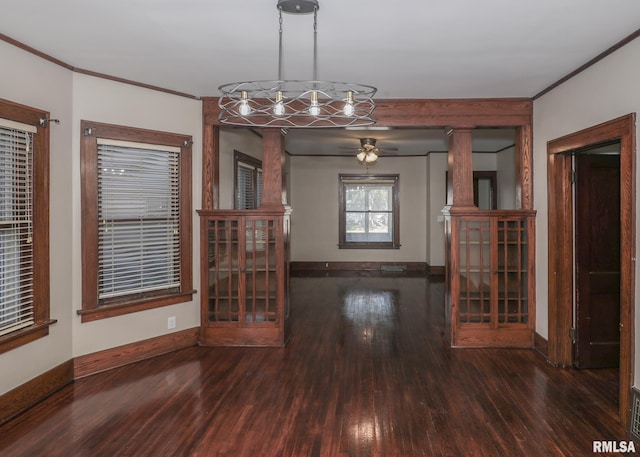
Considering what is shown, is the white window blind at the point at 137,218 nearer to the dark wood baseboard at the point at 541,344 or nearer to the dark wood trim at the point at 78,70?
the dark wood trim at the point at 78,70

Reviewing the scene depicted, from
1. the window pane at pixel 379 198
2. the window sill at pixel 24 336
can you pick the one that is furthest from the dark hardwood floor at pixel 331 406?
the window pane at pixel 379 198

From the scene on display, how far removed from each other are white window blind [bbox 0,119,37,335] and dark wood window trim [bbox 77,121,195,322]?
1.68 ft

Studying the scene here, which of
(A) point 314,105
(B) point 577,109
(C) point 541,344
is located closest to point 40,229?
(A) point 314,105

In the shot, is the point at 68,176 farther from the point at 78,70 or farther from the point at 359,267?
the point at 359,267

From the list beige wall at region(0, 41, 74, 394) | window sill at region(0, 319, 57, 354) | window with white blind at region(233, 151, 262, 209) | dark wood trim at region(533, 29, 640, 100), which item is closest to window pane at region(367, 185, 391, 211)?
window with white blind at region(233, 151, 262, 209)

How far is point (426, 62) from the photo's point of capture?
11.4ft

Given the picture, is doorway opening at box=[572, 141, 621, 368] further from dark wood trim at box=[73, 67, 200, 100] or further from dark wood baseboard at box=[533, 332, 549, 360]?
dark wood trim at box=[73, 67, 200, 100]

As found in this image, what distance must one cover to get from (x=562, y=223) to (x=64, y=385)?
4.60 meters

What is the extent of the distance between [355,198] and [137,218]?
21.0ft

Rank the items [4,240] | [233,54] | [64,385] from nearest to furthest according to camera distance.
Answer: [4,240]
[233,54]
[64,385]

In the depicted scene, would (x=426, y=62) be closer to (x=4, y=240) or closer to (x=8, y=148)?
(x=8, y=148)

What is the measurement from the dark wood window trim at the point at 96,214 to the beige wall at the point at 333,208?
214 inches

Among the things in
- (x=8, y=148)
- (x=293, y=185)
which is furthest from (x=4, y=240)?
(x=293, y=185)

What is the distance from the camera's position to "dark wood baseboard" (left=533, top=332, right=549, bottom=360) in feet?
13.9
